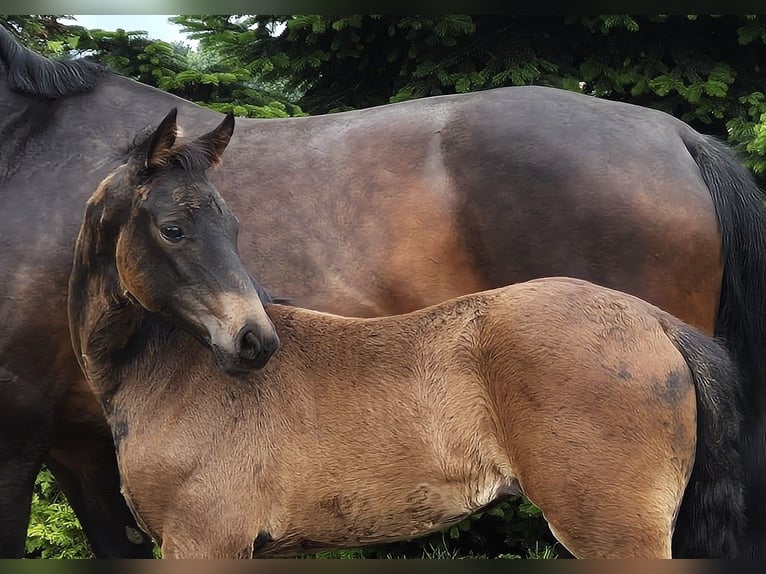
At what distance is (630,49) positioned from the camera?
14.5 feet

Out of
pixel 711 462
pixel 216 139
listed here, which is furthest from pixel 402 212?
pixel 711 462

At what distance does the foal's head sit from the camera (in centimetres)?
188

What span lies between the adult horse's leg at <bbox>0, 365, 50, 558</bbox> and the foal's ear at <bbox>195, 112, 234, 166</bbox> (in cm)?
110

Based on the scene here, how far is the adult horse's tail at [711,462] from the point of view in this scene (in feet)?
6.13

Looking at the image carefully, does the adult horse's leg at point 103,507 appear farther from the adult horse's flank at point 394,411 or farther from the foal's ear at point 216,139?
the foal's ear at point 216,139

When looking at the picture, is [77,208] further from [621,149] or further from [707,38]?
[707,38]

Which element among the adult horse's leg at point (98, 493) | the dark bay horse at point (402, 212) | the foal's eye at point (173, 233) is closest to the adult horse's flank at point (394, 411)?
the foal's eye at point (173, 233)

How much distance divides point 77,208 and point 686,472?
80.9 inches

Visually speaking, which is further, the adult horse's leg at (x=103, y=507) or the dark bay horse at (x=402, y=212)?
the adult horse's leg at (x=103, y=507)

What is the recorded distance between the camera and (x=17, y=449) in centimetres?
263

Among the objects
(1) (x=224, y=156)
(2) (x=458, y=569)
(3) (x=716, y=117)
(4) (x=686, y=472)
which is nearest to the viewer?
(2) (x=458, y=569)

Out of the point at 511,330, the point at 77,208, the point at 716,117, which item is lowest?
the point at 716,117

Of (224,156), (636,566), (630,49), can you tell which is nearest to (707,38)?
(630,49)

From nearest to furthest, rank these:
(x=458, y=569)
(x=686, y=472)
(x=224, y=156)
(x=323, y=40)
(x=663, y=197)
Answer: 1. (x=458, y=569)
2. (x=686, y=472)
3. (x=663, y=197)
4. (x=224, y=156)
5. (x=323, y=40)
